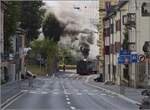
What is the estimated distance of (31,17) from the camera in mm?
116500

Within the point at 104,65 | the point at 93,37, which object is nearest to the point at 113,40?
the point at 104,65

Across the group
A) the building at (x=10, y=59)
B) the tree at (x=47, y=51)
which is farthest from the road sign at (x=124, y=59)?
the tree at (x=47, y=51)

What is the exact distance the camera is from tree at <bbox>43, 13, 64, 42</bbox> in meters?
145

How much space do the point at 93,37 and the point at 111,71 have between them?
6729 cm

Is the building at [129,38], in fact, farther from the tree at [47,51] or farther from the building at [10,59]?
the tree at [47,51]

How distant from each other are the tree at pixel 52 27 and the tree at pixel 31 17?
79.8 ft

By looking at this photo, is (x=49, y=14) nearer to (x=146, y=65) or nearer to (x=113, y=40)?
(x=113, y=40)

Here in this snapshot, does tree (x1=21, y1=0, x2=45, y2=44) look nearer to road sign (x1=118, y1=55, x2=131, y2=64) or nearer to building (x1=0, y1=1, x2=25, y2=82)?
building (x1=0, y1=1, x2=25, y2=82)

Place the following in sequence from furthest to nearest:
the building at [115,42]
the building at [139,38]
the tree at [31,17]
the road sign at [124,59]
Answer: the tree at [31,17], the building at [115,42], the building at [139,38], the road sign at [124,59]

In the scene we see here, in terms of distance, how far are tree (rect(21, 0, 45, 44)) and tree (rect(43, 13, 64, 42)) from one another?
24338 mm

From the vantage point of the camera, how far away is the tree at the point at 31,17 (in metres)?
116

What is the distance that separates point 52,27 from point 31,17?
30516mm

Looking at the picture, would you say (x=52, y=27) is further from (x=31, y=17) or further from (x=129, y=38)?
(x=129, y=38)

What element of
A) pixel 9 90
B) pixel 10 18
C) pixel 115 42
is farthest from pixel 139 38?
pixel 9 90
